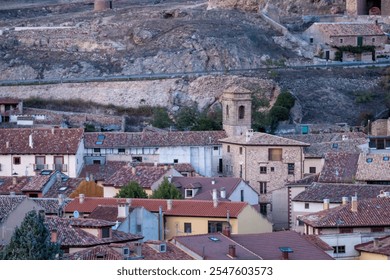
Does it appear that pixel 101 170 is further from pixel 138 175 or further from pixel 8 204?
pixel 8 204

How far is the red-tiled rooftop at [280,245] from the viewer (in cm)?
4557

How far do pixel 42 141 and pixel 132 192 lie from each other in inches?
505

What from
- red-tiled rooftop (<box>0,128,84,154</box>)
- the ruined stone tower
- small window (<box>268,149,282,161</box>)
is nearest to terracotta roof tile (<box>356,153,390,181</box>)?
small window (<box>268,149,282,161</box>)

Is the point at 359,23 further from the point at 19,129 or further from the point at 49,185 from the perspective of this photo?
the point at 49,185

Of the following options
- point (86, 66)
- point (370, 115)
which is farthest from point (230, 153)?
Answer: point (86, 66)

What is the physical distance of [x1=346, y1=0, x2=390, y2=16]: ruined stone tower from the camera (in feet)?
359

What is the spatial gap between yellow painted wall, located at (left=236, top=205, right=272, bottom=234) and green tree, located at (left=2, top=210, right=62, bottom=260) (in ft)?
48.1

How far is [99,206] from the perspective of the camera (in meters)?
57.2

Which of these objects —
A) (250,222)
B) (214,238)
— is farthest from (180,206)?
(214,238)

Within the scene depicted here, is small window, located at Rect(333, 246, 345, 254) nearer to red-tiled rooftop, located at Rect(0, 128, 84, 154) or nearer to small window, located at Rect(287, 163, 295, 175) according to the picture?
small window, located at Rect(287, 163, 295, 175)

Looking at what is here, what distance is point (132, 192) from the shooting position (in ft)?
204

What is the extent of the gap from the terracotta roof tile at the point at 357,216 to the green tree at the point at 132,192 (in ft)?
29.0

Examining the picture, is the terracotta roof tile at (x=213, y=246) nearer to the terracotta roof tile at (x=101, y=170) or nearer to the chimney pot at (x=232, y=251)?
the chimney pot at (x=232, y=251)

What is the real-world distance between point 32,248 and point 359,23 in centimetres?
6503
